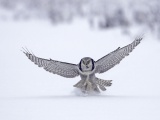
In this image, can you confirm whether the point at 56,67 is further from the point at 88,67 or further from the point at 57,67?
the point at 88,67

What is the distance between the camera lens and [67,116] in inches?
271

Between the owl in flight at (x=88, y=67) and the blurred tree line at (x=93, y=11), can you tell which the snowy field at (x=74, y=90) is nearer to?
the owl in flight at (x=88, y=67)

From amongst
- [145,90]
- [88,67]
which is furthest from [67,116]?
[145,90]

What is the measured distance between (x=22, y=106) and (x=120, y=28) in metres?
17.5

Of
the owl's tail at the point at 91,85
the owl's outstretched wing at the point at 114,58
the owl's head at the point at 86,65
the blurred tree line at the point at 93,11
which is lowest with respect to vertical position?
the owl's tail at the point at 91,85

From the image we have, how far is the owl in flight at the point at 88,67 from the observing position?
8.48m

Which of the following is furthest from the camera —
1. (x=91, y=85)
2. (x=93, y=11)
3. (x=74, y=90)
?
(x=93, y=11)

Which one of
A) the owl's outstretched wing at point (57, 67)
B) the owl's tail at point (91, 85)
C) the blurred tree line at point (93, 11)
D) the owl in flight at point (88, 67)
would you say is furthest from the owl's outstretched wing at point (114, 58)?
the blurred tree line at point (93, 11)

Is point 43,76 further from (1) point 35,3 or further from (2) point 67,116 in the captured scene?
(1) point 35,3

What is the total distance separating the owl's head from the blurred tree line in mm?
13555

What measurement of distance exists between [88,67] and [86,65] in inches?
2.2

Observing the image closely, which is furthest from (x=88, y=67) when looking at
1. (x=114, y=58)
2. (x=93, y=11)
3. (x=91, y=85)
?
(x=93, y=11)

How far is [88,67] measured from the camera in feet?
27.6

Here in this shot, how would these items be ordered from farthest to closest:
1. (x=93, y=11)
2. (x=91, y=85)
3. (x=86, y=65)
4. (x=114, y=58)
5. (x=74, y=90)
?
1. (x=93, y=11)
2. (x=74, y=90)
3. (x=114, y=58)
4. (x=91, y=85)
5. (x=86, y=65)
